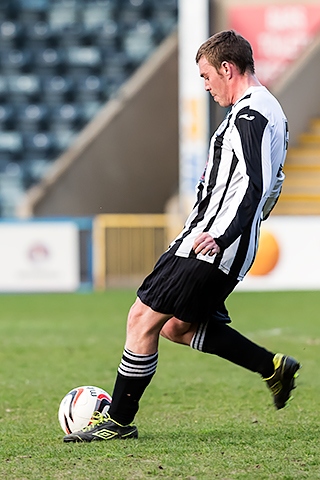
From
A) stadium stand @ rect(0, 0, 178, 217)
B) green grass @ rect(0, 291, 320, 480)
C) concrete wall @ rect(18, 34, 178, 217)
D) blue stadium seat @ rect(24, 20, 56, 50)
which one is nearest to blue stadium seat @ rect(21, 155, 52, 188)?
stadium stand @ rect(0, 0, 178, 217)

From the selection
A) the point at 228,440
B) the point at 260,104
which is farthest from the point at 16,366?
the point at 260,104

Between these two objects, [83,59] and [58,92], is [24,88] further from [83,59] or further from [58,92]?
[83,59]

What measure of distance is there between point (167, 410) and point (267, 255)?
907cm

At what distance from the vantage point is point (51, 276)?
14586 millimetres

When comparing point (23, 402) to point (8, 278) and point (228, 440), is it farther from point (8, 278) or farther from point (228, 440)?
point (8, 278)

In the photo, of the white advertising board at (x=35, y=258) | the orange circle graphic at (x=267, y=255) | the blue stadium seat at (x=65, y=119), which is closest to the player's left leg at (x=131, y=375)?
the orange circle graphic at (x=267, y=255)

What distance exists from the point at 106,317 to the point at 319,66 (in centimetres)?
925

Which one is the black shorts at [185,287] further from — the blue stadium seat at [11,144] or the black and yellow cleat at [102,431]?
the blue stadium seat at [11,144]

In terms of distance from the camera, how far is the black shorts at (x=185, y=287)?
4203mm

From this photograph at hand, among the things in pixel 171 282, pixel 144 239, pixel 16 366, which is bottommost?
pixel 144 239

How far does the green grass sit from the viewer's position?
3836mm

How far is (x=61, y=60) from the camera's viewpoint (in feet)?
71.5

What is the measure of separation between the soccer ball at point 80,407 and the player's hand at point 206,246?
3.54ft

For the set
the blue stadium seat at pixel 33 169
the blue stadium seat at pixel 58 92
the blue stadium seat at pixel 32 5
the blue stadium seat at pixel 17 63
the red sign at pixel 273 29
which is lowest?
the blue stadium seat at pixel 33 169
